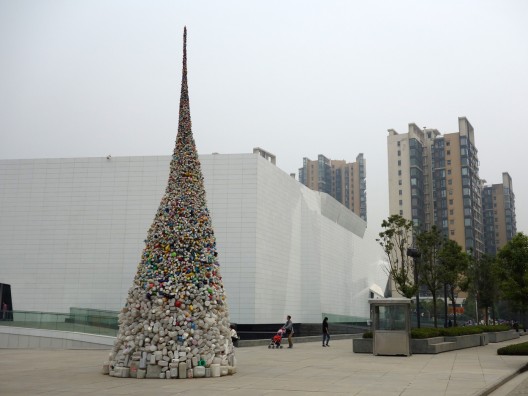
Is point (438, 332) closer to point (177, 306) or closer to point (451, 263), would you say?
point (451, 263)

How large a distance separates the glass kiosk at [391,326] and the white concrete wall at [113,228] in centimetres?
1545

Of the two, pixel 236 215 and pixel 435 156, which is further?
pixel 435 156

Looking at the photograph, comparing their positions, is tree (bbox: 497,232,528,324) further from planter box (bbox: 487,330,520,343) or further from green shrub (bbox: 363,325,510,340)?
planter box (bbox: 487,330,520,343)

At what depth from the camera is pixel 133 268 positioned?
116ft

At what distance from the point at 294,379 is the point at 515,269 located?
597 inches

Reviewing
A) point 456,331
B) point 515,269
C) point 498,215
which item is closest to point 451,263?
point 456,331

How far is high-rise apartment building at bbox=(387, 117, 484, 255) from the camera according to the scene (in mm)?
90812

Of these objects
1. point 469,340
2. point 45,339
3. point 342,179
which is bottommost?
point 45,339

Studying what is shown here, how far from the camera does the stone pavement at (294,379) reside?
1007 centimetres

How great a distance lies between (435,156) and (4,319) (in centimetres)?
8305

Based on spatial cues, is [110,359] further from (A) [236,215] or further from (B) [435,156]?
(B) [435,156]

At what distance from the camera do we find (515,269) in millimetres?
23047

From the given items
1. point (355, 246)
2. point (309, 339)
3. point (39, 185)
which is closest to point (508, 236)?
point (355, 246)

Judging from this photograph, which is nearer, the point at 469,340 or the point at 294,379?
the point at 294,379
